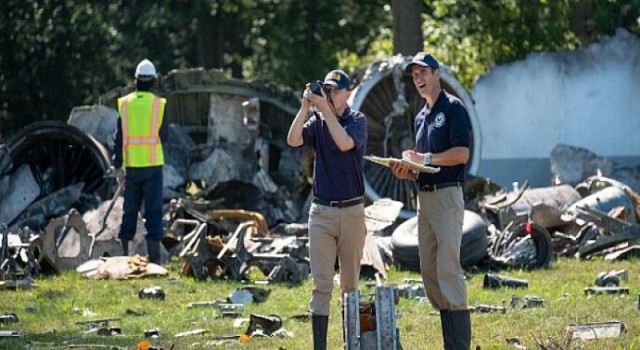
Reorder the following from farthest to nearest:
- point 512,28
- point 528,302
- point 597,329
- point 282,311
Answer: point 512,28 → point 282,311 → point 528,302 → point 597,329

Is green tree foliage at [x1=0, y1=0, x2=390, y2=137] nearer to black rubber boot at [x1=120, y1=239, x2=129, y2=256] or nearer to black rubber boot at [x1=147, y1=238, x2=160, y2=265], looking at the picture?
black rubber boot at [x1=120, y1=239, x2=129, y2=256]

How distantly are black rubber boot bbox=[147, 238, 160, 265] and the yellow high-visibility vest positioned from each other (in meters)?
0.80

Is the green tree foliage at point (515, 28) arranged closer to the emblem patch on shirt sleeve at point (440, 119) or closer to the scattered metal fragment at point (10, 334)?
the scattered metal fragment at point (10, 334)

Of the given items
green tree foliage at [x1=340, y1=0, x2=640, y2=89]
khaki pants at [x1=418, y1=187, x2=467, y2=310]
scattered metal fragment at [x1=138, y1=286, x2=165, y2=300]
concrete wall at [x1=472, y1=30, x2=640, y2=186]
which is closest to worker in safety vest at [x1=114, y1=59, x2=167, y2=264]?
scattered metal fragment at [x1=138, y1=286, x2=165, y2=300]

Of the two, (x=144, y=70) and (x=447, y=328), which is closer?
(x=447, y=328)

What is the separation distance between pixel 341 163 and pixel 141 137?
649 cm

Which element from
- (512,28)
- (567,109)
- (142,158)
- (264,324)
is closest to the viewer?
(264,324)

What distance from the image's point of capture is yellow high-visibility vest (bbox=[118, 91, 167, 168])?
15719 millimetres

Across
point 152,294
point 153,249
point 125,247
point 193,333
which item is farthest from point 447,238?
point 125,247

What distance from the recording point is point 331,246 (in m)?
9.66

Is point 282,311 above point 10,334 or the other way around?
the other way around

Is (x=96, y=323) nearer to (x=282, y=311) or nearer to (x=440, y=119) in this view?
(x=282, y=311)

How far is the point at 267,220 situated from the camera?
18.9 metres

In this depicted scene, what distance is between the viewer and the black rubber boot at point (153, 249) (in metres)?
15.7
